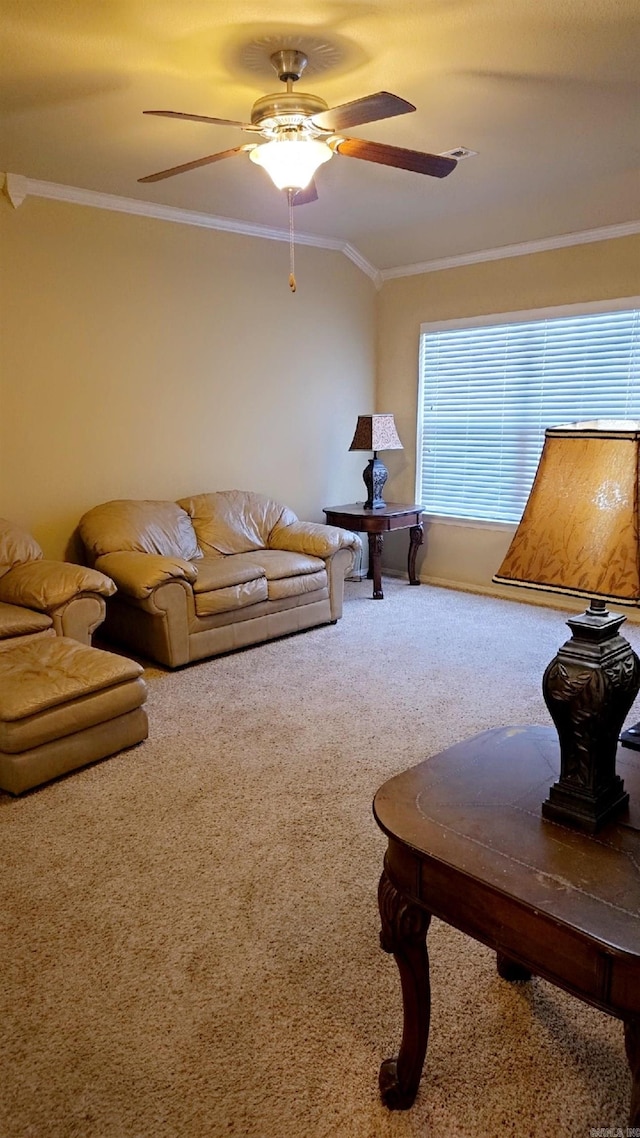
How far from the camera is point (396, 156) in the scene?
114 inches

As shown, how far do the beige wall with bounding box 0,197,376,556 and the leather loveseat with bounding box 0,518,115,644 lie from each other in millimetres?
872

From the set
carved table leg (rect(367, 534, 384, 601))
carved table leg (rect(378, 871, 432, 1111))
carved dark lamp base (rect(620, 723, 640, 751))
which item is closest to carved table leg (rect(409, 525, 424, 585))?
carved table leg (rect(367, 534, 384, 601))

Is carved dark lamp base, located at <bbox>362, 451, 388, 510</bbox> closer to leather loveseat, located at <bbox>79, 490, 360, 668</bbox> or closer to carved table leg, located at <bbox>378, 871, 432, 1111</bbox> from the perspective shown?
leather loveseat, located at <bbox>79, 490, 360, 668</bbox>

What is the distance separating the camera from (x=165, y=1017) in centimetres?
185

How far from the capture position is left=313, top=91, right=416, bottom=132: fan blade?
2.41 m

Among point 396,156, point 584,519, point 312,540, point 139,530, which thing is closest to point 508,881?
point 584,519

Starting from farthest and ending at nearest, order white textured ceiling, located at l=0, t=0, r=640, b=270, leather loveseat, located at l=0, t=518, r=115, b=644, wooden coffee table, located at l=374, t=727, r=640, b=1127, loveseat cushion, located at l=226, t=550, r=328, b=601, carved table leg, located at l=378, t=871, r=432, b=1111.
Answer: loveseat cushion, located at l=226, t=550, r=328, b=601
leather loveseat, located at l=0, t=518, r=115, b=644
white textured ceiling, located at l=0, t=0, r=640, b=270
carved table leg, located at l=378, t=871, r=432, b=1111
wooden coffee table, located at l=374, t=727, r=640, b=1127

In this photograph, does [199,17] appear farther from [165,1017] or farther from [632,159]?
[165,1017]

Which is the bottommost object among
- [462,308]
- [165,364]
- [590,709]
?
[590,709]

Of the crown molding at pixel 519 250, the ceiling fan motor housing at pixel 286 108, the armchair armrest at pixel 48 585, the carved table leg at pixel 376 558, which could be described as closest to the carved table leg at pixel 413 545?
the carved table leg at pixel 376 558

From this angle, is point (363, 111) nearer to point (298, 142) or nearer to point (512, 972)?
point (298, 142)

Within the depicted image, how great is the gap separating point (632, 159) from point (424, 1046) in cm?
435

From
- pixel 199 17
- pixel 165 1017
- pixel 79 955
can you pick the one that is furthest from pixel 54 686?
pixel 199 17

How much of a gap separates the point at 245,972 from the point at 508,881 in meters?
1.02
